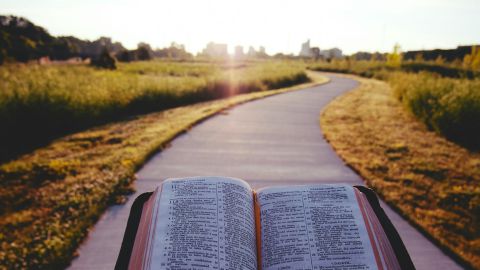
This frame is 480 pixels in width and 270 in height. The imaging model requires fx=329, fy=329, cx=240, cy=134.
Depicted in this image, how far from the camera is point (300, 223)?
48.3 inches

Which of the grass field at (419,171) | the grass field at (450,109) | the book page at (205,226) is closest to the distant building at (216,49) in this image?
the grass field at (450,109)

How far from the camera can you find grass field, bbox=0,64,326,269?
2.59 meters

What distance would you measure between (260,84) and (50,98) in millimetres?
9317

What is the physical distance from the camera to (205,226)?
1.16m

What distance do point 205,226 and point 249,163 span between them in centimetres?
338

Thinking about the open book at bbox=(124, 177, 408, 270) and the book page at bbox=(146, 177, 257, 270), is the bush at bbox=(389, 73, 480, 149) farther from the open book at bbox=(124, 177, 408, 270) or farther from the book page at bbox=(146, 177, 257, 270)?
the book page at bbox=(146, 177, 257, 270)

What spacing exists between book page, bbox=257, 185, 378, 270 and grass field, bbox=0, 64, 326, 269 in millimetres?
1890

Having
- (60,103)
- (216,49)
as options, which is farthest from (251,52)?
(60,103)

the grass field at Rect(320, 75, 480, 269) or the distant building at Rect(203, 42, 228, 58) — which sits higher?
the distant building at Rect(203, 42, 228, 58)

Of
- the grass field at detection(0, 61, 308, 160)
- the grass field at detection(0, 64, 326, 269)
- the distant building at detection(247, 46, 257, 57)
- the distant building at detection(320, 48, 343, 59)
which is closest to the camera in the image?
the grass field at detection(0, 64, 326, 269)

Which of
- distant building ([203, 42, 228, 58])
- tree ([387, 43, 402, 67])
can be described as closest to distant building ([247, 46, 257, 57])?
distant building ([203, 42, 228, 58])

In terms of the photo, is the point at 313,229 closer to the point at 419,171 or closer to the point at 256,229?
the point at 256,229

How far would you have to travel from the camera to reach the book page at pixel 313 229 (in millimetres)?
1108

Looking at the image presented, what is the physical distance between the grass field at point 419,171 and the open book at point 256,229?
1937 mm
